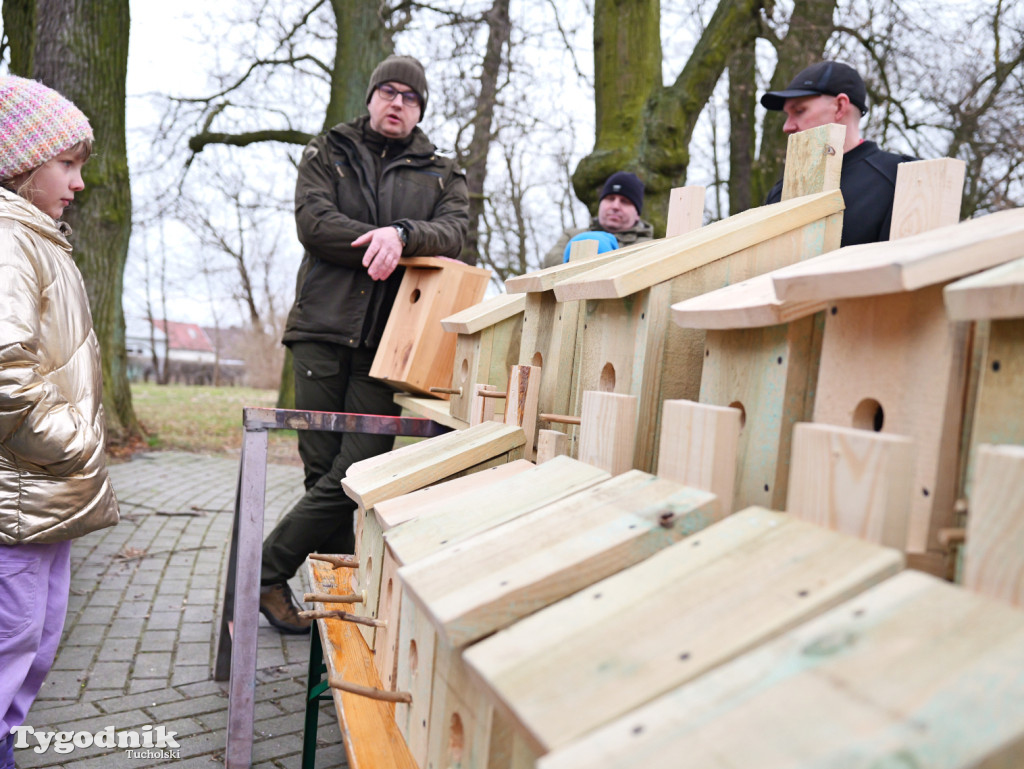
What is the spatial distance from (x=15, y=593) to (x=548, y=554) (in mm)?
1951

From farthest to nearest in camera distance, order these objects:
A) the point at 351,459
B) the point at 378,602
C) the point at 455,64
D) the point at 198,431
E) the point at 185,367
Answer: the point at 185,367 < the point at 198,431 < the point at 455,64 < the point at 351,459 < the point at 378,602

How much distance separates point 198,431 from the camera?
11891 mm

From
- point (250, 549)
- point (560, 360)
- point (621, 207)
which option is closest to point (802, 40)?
point (621, 207)

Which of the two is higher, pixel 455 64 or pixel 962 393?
pixel 455 64

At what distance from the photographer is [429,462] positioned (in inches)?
85.3

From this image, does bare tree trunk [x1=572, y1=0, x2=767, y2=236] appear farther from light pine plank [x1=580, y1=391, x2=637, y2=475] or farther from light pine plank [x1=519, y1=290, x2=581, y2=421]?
light pine plank [x1=580, y1=391, x2=637, y2=475]

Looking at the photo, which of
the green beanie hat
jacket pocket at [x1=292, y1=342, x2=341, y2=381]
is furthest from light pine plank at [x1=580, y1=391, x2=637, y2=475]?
the green beanie hat

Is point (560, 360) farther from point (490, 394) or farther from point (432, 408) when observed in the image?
point (432, 408)

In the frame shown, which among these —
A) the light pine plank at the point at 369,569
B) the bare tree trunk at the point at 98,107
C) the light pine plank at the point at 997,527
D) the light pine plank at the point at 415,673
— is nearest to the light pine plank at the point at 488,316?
the light pine plank at the point at 369,569

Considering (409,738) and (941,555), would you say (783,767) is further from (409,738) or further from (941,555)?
(409,738)

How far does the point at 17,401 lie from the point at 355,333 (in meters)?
1.55

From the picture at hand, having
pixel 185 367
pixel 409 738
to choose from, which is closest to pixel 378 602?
pixel 409 738

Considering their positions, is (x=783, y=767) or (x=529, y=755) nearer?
(x=783, y=767)

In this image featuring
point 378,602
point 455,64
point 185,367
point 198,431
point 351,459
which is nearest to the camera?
point 378,602
